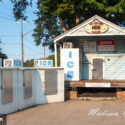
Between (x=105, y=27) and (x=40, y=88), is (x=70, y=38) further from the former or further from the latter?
(x=40, y=88)

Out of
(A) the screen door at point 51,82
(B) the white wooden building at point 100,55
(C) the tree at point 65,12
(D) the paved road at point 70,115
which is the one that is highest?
(C) the tree at point 65,12

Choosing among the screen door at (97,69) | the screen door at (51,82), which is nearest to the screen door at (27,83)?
the screen door at (51,82)

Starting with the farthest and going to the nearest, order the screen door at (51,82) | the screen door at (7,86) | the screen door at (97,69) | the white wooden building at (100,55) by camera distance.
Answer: the screen door at (97,69), the white wooden building at (100,55), the screen door at (51,82), the screen door at (7,86)

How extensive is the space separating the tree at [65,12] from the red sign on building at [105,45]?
252 centimetres

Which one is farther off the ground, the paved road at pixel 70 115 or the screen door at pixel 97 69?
the screen door at pixel 97 69

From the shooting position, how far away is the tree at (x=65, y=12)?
1678 centimetres

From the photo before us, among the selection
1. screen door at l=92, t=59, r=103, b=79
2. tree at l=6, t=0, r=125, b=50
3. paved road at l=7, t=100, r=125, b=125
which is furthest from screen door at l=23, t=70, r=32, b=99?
tree at l=6, t=0, r=125, b=50

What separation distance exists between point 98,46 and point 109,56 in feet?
3.20

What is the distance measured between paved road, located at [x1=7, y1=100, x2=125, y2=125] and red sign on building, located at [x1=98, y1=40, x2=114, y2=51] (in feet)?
17.9

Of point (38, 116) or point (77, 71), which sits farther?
point (77, 71)

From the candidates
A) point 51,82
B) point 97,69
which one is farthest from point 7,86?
point 97,69

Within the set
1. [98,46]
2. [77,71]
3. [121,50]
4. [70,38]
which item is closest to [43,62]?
[77,71]

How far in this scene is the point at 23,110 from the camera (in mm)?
9867

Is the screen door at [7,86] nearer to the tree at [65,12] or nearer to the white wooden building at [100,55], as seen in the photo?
the white wooden building at [100,55]
